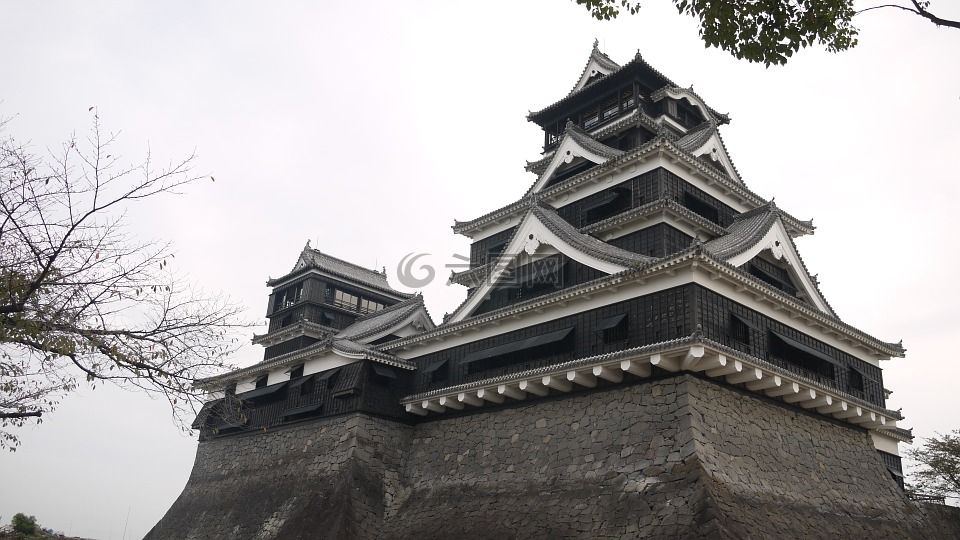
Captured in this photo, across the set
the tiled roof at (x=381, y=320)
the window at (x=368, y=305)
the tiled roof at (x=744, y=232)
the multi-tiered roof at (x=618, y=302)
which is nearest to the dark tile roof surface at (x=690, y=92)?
the multi-tiered roof at (x=618, y=302)

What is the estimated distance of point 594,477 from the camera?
17.5 m

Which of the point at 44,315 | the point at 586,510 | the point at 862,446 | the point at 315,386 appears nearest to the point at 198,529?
the point at 315,386

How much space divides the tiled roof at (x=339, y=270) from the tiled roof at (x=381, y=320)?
3.26 metres

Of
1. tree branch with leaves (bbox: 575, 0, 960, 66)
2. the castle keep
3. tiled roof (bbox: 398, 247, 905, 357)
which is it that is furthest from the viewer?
tiled roof (bbox: 398, 247, 905, 357)

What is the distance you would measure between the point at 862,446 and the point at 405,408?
47.8 feet

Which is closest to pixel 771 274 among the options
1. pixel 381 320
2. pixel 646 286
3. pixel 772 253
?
pixel 772 253

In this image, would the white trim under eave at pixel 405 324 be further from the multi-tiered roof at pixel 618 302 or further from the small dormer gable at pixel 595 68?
the small dormer gable at pixel 595 68

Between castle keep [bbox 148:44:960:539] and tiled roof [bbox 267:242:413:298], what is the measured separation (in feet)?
22.9

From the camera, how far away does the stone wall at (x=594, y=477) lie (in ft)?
52.7

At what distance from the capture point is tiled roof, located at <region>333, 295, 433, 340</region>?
28688 millimetres

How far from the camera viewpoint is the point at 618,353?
17.7m

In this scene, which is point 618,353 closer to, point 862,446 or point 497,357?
point 497,357

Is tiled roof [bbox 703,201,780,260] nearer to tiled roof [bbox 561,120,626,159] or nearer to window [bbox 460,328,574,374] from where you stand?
tiled roof [bbox 561,120,626,159]

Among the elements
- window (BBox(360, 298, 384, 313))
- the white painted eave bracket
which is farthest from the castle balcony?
the white painted eave bracket
